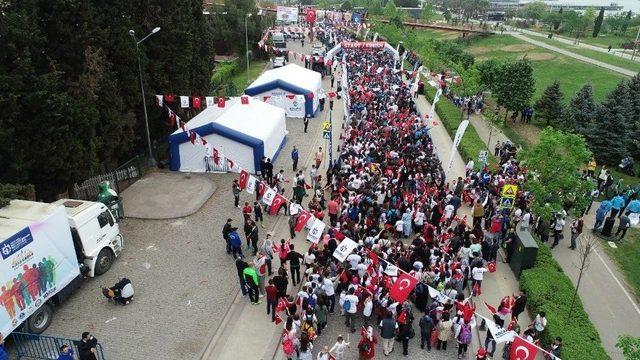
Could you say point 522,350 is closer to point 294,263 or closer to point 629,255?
point 294,263

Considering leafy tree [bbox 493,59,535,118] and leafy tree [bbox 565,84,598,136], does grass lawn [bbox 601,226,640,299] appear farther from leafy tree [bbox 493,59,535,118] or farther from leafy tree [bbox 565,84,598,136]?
leafy tree [bbox 493,59,535,118]

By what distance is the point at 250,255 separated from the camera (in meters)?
17.0

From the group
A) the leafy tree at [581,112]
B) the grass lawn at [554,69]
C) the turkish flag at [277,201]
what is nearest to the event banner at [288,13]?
the grass lawn at [554,69]

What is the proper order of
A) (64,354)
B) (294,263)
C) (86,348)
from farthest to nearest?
(294,263) → (86,348) → (64,354)

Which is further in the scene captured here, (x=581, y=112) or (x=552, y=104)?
(x=552, y=104)

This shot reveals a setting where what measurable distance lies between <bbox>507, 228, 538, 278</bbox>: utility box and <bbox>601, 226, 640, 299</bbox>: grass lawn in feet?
13.3

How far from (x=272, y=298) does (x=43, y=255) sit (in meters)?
6.14

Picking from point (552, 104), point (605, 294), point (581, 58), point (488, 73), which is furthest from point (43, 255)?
point (581, 58)

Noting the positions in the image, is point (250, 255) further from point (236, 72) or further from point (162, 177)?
point (236, 72)

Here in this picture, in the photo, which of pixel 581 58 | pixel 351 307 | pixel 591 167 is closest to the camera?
pixel 351 307

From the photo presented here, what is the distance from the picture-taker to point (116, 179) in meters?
22.1

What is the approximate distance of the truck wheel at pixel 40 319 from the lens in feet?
41.2

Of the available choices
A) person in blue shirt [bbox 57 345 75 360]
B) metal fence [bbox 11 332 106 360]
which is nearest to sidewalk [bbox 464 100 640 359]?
person in blue shirt [bbox 57 345 75 360]

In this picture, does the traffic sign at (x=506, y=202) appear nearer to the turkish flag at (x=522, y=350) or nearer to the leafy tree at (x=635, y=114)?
the turkish flag at (x=522, y=350)
